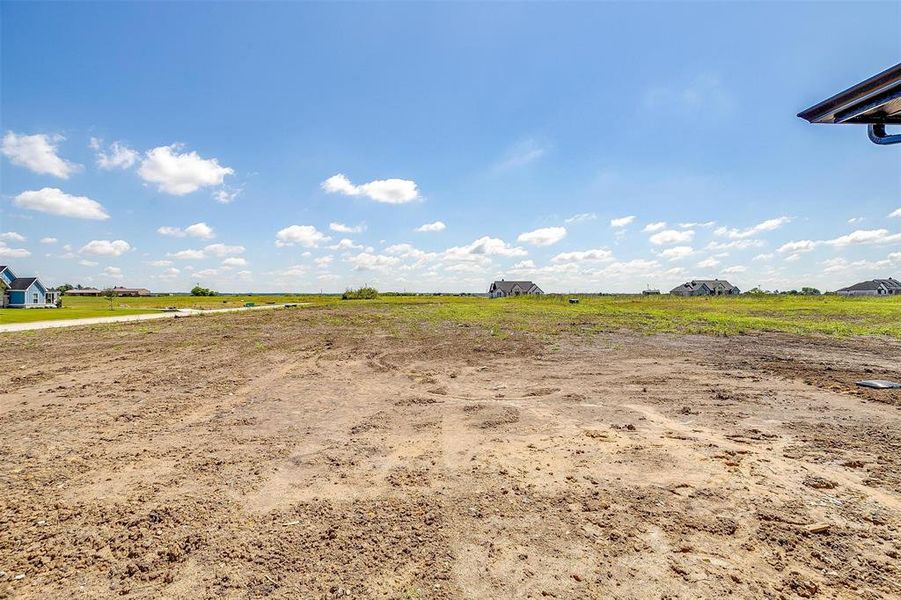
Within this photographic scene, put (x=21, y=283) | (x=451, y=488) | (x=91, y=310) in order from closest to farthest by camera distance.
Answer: (x=451, y=488) → (x=91, y=310) → (x=21, y=283)

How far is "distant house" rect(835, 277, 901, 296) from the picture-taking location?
3725 inches

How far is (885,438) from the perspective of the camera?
223 inches

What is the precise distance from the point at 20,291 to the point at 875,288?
170 m

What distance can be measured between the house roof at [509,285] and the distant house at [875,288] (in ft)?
242

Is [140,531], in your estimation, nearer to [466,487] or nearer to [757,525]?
[466,487]

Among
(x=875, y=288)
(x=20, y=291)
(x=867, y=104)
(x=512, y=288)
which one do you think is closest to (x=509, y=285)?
(x=512, y=288)

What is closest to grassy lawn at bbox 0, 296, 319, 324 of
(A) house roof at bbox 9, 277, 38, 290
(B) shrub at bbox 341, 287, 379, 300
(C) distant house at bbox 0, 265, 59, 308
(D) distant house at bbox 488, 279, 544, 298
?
(C) distant house at bbox 0, 265, 59, 308

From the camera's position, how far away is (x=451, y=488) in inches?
172

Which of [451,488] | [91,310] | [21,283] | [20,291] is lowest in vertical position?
[451,488]

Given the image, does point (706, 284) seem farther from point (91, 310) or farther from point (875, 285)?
point (91, 310)

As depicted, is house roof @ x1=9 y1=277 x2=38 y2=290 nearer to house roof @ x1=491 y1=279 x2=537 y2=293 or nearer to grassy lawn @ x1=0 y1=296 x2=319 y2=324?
grassy lawn @ x1=0 y1=296 x2=319 y2=324

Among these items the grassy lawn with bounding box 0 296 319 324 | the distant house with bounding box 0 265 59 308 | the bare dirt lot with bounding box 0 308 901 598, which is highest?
the distant house with bounding box 0 265 59 308

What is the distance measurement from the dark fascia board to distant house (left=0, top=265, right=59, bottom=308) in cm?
7771

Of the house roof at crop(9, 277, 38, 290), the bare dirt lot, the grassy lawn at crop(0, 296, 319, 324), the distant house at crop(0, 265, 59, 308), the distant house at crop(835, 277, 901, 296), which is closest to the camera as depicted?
the bare dirt lot
